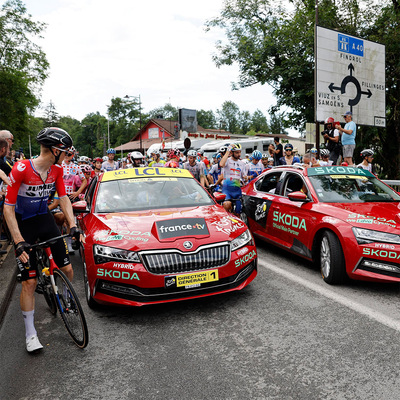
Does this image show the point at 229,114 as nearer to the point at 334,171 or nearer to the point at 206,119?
the point at 206,119

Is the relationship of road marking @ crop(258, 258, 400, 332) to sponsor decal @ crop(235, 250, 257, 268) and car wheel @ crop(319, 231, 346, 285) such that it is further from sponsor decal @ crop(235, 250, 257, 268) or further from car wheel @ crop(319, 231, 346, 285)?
sponsor decal @ crop(235, 250, 257, 268)

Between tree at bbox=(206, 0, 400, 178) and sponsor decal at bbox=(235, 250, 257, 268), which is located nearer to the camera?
sponsor decal at bbox=(235, 250, 257, 268)

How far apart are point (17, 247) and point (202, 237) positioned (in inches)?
70.1

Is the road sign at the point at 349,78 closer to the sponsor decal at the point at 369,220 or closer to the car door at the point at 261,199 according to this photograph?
the car door at the point at 261,199

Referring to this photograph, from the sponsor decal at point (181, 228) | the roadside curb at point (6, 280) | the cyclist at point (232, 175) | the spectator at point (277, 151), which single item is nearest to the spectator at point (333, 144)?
the spectator at point (277, 151)

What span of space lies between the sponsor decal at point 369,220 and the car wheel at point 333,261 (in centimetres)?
30

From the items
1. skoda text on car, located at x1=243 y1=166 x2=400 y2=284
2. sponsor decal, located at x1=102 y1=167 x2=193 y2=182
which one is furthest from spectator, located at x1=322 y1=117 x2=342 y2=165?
sponsor decal, located at x1=102 y1=167 x2=193 y2=182

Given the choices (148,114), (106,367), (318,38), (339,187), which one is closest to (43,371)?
(106,367)

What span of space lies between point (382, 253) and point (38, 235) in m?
3.60

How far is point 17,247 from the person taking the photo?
341 centimetres

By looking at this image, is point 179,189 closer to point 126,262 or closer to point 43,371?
point 126,262

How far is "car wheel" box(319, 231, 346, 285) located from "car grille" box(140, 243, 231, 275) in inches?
59.5

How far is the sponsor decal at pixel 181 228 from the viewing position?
432cm

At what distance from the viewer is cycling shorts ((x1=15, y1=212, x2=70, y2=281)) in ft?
12.1
